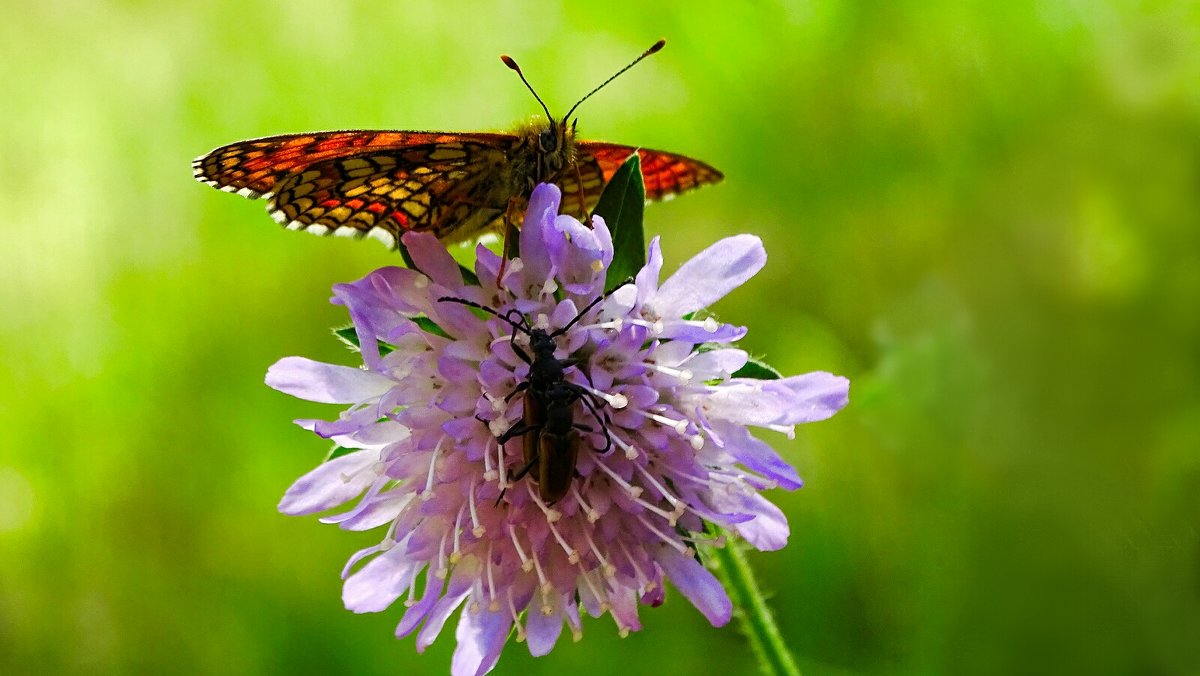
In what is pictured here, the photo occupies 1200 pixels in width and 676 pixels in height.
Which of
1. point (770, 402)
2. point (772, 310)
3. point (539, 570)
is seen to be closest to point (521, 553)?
point (539, 570)

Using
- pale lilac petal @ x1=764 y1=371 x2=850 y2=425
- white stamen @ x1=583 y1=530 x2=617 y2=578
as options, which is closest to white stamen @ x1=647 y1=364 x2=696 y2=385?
pale lilac petal @ x1=764 y1=371 x2=850 y2=425

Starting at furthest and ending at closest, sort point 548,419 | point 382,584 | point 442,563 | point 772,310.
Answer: point 772,310 → point 382,584 → point 442,563 → point 548,419

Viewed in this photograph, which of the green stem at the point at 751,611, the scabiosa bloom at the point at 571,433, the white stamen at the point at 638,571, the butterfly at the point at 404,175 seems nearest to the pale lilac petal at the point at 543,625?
the scabiosa bloom at the point at 571,433

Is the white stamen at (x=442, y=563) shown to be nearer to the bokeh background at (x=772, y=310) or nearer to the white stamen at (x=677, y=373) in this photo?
the white stamen at (x=677, y=373)

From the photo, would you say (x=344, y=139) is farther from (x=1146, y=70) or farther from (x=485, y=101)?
(x=1146, y=70)

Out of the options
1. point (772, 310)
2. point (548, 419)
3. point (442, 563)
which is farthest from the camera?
point (772, 310)

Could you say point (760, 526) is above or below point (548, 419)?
below

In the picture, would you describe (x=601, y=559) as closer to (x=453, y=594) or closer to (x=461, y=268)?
(x=453, y=594)
